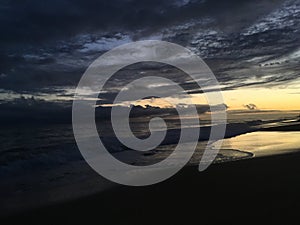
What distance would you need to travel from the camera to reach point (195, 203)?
7.51 metres

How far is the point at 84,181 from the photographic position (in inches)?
432

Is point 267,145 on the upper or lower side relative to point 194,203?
upper

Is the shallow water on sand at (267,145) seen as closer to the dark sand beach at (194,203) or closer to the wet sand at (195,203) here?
the wet sand at (195,203)

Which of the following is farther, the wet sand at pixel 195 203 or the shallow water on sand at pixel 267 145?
the shallow water on sand at pixel 267 145

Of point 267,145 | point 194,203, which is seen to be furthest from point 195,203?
point 267,145

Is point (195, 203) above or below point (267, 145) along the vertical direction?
below

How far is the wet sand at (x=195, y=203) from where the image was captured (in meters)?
6.39

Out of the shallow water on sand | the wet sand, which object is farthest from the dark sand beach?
the shallow water on sand

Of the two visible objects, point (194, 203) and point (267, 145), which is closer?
point (194, 203)

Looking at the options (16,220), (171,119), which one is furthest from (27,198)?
(171,119)

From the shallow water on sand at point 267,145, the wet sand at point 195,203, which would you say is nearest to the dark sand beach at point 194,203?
the wet sand at point 195,203

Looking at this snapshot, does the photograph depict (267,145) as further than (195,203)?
Yes

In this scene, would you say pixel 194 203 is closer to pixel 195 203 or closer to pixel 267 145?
pixel 195 203

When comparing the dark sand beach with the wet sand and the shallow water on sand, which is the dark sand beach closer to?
the wet sand
